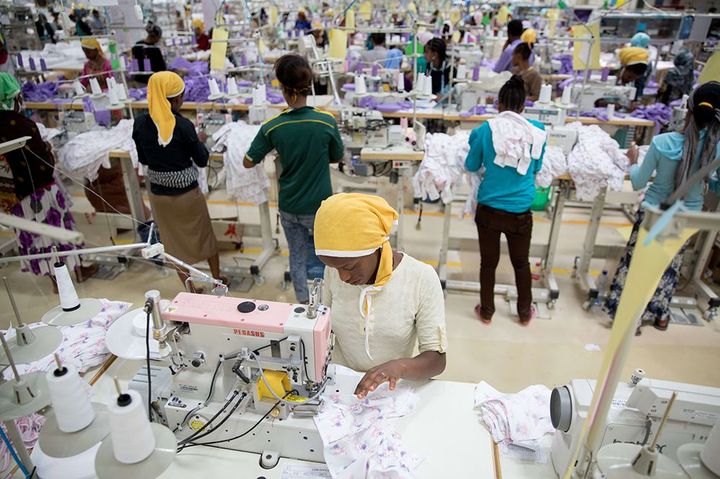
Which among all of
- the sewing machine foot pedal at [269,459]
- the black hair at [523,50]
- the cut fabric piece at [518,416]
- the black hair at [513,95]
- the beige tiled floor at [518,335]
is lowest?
the beige tiled floor at [518,335]

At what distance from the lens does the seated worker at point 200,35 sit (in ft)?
26.7

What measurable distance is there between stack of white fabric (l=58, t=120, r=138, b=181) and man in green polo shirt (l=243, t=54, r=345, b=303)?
146 centimetres

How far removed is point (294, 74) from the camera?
8.54ft

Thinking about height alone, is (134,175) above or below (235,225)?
above

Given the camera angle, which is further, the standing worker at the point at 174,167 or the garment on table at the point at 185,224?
the garment on table at the point at 185,224

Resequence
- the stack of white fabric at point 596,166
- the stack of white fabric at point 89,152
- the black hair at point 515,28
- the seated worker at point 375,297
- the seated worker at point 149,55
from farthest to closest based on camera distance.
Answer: the black hair at point 515,28 → the seated worker at point 149,55 → the stack of white fabric at point 89,152 → the stack of white fabric at point 596,166 → the seated worker at point 375,297

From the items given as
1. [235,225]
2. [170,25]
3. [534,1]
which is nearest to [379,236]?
[235,225]

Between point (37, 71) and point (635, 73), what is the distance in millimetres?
6451

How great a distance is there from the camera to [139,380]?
1521 millimetres

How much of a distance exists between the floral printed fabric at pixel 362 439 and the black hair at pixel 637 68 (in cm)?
505

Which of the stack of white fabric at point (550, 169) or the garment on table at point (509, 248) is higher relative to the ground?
the stack of white fabric at point (550, 169)

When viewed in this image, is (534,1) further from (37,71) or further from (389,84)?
(37,71)

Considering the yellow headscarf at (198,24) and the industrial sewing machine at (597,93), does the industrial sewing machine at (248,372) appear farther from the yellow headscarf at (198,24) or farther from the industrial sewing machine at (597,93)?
the yellow headscarf at (198,24)

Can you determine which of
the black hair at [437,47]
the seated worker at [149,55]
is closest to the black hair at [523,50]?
the black hair at [437,47]
